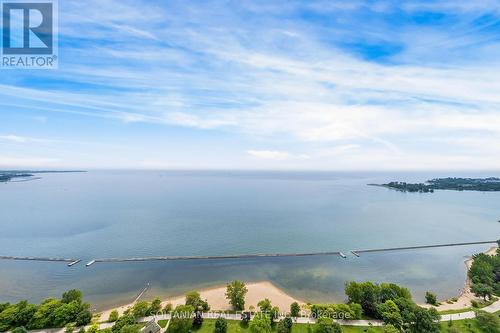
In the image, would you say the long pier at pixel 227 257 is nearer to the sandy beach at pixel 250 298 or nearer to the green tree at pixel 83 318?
the sandy beach at pixel 250 298

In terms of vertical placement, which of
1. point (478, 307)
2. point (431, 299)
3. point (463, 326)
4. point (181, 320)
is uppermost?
point (181, 320)

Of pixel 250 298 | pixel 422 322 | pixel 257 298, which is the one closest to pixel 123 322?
pixel 250 298

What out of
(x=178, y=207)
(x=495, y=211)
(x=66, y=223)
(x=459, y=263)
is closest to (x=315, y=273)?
(x=459, y=263)

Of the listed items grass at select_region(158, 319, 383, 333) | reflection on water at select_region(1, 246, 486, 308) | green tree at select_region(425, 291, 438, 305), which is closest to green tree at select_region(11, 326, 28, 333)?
reflection on water at select_region(1, 246, 486, 308)

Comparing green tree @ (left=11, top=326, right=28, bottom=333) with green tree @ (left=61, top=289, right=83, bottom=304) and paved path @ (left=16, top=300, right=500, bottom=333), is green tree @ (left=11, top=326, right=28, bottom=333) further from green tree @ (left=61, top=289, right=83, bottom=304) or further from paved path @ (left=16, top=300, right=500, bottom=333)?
green tree @ (left=61, top=289, right=83, bottom=304)

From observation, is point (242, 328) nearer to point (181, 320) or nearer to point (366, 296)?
point (181, 320)
